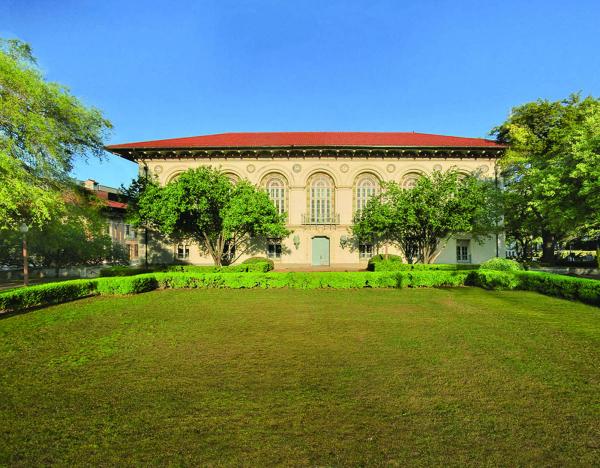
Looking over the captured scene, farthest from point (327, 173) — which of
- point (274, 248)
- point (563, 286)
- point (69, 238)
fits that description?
point (69, 238)

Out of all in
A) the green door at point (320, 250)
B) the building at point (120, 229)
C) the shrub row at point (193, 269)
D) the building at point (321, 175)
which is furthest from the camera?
the building at point (120, 229)

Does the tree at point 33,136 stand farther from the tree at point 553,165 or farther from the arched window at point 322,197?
the tree at point 553,165

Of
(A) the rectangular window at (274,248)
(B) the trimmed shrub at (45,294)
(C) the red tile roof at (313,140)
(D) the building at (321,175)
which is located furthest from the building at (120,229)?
(B) the trimmed shrub at (45,294)

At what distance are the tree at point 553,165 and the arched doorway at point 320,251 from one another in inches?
559

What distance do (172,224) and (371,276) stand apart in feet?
39.7

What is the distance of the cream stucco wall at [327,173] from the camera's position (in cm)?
2539

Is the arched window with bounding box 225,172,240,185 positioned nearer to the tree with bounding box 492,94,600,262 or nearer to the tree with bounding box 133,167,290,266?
the tree with bounding box 133,167,290,266

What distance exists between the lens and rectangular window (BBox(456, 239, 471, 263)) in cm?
2560

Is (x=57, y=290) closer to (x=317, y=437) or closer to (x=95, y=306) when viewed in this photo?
(x=95, y=306)

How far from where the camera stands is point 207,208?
19406 millimetres

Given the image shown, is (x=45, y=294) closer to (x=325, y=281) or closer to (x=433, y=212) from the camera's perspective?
(x=325, y=281)

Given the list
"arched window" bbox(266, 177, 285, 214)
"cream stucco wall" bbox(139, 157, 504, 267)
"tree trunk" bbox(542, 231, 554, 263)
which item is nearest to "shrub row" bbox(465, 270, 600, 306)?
"cream stucco wall" bbox(139, 157, 504, 267)

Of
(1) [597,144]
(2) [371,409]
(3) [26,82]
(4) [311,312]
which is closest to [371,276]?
(4) [311,312]

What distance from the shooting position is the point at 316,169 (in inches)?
1002
